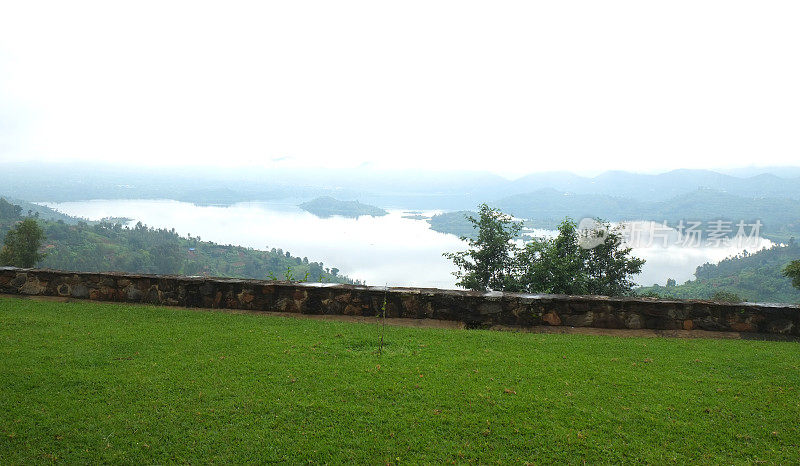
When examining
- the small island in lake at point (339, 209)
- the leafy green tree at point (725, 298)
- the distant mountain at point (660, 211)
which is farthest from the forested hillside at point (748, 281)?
the small island in lake at point (339, 209)

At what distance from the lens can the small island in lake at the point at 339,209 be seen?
579ft

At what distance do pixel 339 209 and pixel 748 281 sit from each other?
144933 mm

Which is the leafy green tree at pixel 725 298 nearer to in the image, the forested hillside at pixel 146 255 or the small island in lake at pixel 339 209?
the forested hillside at pixel 146 255

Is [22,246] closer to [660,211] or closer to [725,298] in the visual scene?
[725,298]

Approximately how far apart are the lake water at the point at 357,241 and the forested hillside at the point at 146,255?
15.5 m

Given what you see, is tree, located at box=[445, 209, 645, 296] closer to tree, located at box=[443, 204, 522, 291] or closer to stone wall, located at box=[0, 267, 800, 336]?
tree, located at box=[443, 204, 522, 291]

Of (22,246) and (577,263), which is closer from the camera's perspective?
(577,263)

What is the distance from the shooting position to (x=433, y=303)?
6.25m

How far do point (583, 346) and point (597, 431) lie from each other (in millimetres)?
1961

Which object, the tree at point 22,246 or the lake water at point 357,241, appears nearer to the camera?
the tree at point 22,246

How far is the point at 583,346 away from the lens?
5.02m

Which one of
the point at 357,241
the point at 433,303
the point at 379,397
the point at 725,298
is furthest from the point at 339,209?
the point at 379,397

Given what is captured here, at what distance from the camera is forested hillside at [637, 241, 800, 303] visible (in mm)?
48938

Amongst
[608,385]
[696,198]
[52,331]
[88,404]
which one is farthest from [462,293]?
[696,198]
